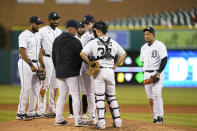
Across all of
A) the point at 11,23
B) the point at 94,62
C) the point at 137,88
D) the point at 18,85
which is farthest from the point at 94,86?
the point at 11,23

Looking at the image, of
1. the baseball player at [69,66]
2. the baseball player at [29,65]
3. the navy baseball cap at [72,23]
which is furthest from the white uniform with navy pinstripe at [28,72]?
the navy baseball cap at [72,23]

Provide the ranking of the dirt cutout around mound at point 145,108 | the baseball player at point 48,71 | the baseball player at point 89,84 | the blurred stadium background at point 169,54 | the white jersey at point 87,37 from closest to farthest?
the baseball player at point 89,84
the white jersey at point 87,37
the baseball player at point 48,71
the dirt cutout around mound at point 145,108
the blurred stadium background at point 169,54

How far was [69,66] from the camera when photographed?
812cm

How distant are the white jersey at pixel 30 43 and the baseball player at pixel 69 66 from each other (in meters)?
1.06

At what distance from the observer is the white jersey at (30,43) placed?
9031 mm

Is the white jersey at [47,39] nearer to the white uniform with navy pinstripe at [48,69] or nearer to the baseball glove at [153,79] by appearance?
the white uniform with navy pinstripe at [48,69]

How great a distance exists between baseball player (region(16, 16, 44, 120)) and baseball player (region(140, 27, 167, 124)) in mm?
2390

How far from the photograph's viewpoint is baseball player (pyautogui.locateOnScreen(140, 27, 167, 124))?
9.02 metres

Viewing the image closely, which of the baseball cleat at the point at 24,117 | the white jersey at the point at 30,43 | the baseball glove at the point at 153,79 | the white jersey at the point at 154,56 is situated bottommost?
the baseball cleat at the point at 24,117

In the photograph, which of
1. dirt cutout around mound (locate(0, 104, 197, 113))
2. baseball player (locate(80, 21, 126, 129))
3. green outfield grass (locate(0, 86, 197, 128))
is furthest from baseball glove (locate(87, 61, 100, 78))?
dirt cutout around mound (locate(0, 104, 197, 113))

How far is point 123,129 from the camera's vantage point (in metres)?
7.78

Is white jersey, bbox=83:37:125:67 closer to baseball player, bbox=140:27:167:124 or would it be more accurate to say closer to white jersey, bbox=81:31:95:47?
white jersey, bbox=81:31:95:47

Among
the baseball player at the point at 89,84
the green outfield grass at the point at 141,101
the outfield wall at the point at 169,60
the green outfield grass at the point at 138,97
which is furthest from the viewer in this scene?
the outfield wall at the point at 169,60

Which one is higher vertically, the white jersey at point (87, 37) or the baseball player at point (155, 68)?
the white jersey at point (87, 37)
